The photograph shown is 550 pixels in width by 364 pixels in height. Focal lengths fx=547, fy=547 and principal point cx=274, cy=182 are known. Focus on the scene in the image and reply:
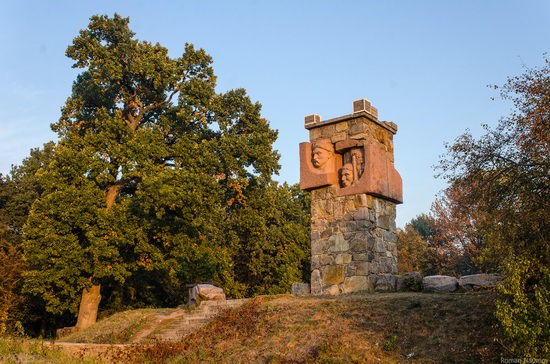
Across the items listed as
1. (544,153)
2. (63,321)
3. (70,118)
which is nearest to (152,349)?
(544,153)

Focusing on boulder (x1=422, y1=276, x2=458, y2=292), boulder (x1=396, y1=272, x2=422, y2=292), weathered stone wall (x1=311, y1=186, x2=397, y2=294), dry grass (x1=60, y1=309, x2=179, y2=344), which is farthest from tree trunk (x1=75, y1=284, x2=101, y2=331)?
boulder (x1=422, y1=276, x2=458, y2=292)

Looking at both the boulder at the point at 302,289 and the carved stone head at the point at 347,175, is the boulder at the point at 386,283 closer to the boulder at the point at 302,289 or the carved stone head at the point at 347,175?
the boulder at the point at 302,289

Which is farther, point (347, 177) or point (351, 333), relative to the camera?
point (347, 177)

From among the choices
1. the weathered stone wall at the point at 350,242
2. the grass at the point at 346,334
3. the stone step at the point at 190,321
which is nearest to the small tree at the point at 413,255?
the weathered stone wall at the point at 350,242

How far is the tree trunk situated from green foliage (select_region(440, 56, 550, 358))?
13.6 meters

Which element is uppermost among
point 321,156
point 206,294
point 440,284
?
point 321,156

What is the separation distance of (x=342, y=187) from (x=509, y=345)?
6.90 meters

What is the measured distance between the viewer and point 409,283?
39.0ft

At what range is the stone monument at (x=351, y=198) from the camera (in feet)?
40.8

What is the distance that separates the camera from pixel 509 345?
663 cm

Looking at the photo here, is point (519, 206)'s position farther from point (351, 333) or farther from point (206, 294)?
point (206, 294)

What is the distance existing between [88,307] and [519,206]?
1513 cm

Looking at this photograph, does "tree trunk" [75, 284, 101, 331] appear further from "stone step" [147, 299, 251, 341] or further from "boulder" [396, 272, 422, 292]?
"boulder" [396, 272, 422, 292]

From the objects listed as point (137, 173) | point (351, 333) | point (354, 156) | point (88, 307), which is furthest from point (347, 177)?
point (88, 307)
